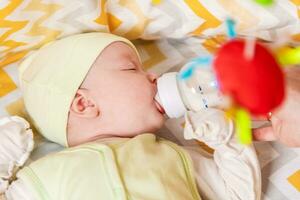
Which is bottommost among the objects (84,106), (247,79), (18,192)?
(18,192)

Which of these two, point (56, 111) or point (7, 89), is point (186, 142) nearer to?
point (56, 111)

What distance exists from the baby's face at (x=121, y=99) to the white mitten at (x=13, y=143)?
15 centimetres

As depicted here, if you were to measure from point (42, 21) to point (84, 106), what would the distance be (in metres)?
0.28

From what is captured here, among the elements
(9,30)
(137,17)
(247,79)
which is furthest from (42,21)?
(247,79)

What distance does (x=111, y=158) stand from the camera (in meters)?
0.91

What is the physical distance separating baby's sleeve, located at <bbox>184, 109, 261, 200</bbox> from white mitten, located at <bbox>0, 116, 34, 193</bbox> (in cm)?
37

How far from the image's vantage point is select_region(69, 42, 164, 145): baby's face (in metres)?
0.98

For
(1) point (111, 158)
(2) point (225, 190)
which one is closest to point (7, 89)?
(1) point (111, 158)

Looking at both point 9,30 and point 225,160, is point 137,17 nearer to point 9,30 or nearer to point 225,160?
point 9,30

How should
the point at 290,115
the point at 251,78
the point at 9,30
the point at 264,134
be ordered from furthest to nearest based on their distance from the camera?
the point at 9,30 → the point at 264,134 → the point at 290,115 → the point at 251,78

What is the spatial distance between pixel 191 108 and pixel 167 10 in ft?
1.04

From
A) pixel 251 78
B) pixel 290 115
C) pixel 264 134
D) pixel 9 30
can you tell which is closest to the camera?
pixel 251 78

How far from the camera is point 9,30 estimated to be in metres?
1.10

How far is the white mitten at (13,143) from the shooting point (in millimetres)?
1009
